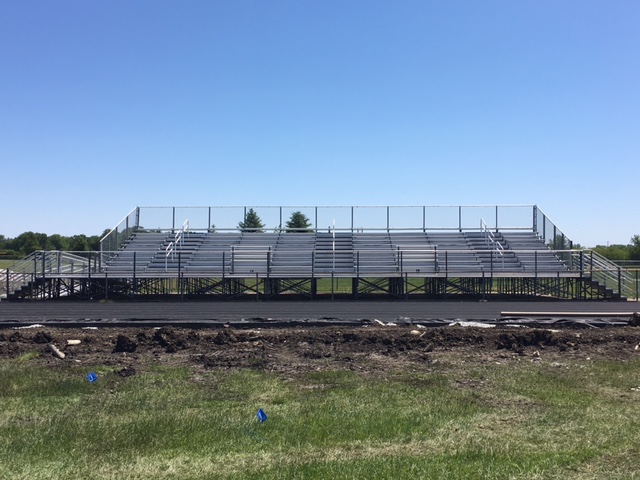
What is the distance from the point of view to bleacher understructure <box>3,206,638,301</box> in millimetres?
30094

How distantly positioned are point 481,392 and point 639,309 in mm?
16482

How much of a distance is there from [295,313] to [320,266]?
44.0ft

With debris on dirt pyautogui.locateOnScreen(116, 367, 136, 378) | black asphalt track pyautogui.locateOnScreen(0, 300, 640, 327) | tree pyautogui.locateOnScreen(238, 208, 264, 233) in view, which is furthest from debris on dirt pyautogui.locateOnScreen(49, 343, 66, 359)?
tree pyautogui.locateOnScreen(238, 208, 264, 233)

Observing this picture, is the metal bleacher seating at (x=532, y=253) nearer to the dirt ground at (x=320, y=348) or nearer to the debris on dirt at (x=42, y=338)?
the dirt ground at (x=320, y=348)

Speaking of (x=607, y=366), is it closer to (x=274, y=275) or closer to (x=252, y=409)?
(x=252, y=409)

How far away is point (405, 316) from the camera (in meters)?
20.1

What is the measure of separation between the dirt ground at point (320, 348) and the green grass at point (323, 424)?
35.4 inches

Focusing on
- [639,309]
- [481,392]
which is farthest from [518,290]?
[481,392]

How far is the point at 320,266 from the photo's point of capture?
3466 cm

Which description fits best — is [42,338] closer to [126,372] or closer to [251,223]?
[126,372]

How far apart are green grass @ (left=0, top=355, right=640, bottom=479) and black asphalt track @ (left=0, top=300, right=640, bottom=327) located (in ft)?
25.7

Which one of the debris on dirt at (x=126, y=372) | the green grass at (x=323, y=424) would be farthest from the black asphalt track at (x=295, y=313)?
the green grass at (x=323, y=424)

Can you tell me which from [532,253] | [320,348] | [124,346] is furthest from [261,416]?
[532,253]

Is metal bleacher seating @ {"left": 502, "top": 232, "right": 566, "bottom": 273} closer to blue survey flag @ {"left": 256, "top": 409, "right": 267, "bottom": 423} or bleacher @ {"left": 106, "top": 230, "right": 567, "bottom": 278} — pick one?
bleacher @ {"left": 106, "top": 230, "right": 567, "bottom": 278}
